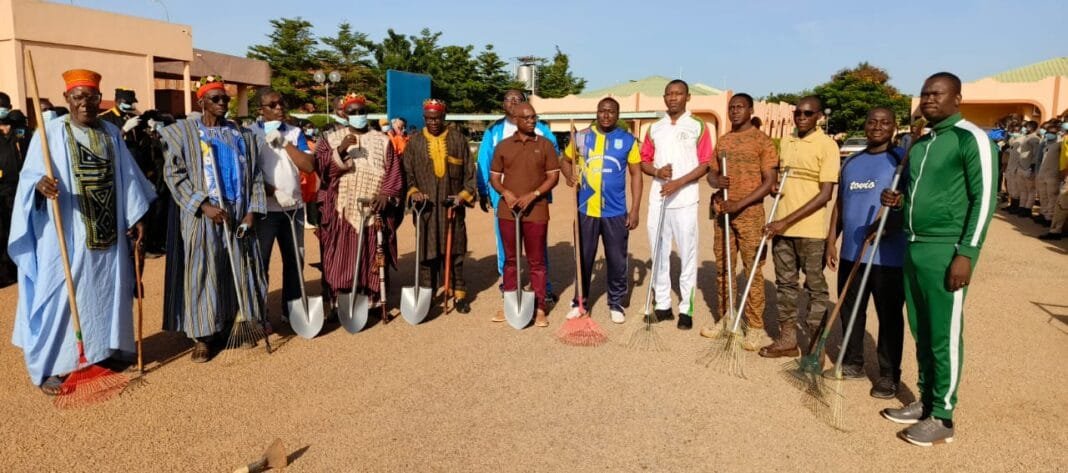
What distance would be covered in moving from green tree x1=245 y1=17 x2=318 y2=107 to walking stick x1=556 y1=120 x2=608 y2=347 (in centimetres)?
4012

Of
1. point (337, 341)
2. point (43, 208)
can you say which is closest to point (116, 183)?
point (43, 208)

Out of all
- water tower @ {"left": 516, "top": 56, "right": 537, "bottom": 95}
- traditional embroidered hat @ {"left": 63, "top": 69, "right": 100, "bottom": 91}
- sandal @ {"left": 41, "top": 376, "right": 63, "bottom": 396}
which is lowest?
sandal @ {"left": 41, "top": 376, "right": 63, "bottom": 396}

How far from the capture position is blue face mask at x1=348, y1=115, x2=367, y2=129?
5750 mm

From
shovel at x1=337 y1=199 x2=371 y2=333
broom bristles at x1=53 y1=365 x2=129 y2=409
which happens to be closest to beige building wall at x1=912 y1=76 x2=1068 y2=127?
shovel at x1=337 y1=199 x2=371 y2=333

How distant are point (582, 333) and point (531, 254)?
Answer: 0.89 metres

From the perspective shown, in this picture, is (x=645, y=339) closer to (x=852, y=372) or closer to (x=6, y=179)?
(x=852, y=372)

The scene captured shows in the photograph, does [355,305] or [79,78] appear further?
[355,305]

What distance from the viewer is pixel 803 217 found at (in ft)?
16.0

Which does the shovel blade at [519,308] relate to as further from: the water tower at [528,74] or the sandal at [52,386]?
the water tower at [528,74]

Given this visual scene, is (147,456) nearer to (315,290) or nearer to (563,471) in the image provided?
(563,471)

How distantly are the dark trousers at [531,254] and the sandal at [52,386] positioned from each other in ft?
11.0

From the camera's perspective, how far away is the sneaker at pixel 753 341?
17.2 feet

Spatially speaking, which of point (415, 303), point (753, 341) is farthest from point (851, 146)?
point (415, 303)

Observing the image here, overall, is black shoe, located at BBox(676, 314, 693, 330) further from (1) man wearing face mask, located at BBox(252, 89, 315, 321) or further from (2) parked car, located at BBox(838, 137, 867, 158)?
(2) parked car, located at BBox(838, 137, 867, 158)
